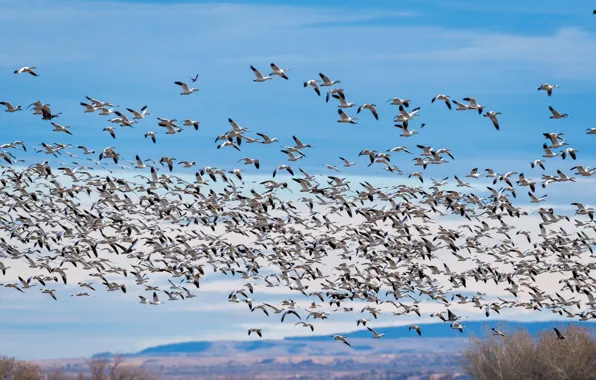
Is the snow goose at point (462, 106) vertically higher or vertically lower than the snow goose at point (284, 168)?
higher

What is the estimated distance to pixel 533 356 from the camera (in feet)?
211

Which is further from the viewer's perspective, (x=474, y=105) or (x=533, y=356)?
(x=533, y=356)

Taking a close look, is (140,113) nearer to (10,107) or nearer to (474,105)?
(10,107)

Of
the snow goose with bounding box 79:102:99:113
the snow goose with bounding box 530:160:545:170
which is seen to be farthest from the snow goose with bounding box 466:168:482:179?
the snow goose with bounding box 79:102:99:113

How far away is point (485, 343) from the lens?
2653 inches

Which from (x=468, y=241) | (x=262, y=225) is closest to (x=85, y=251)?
(x=262, y=225)

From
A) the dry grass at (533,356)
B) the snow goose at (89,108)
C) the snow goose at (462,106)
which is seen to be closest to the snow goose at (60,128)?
the snow goose at (89,108)

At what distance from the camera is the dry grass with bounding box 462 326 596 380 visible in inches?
2431

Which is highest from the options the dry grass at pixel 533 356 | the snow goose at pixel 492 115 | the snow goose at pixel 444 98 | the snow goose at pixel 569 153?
the snow goose at pixel 444 98

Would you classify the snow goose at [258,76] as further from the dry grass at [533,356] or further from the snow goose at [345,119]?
the dry grass at [533,356]

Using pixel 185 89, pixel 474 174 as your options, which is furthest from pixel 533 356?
pixel 185 89

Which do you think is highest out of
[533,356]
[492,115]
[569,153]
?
[492,115]

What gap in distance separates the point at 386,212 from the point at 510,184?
5.72 meters

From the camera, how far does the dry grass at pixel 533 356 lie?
6175 cm
